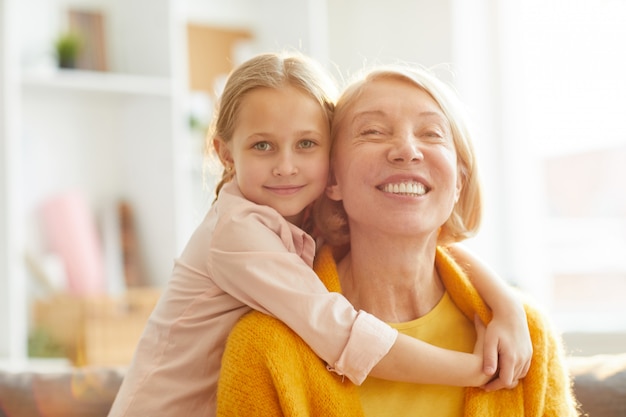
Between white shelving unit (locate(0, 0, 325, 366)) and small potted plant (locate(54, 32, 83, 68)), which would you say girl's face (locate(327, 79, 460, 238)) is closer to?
white shelving unit (locate(0, 0, 325, 366))

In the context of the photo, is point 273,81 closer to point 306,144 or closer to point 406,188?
point 306,144

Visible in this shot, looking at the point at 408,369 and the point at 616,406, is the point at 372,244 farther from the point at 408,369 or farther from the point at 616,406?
the point at 616,406

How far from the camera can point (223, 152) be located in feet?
5.69

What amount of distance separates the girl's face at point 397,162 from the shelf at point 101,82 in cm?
218

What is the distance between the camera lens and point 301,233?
1583mm

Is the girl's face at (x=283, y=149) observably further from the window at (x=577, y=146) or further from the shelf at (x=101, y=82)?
the window at (x=577, y=146)

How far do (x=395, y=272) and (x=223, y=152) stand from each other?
0.44 m

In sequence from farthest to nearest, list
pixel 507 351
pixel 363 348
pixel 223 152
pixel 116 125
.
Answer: pixel 116 125 → pixel 223 152 → pixel 507 351 → pixel 363 348

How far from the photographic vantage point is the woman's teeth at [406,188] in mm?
1486

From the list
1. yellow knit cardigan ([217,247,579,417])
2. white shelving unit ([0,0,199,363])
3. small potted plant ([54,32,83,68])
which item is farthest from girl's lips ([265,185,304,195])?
small potted plant ([54,32,83,68])

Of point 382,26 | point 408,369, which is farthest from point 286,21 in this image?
point 408,369

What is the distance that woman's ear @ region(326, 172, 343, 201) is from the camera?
161 cm

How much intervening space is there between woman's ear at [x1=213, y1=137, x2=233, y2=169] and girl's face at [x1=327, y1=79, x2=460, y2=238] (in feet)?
0.86

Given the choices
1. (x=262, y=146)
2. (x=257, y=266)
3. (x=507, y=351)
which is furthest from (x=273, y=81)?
(x=507, y=351)
